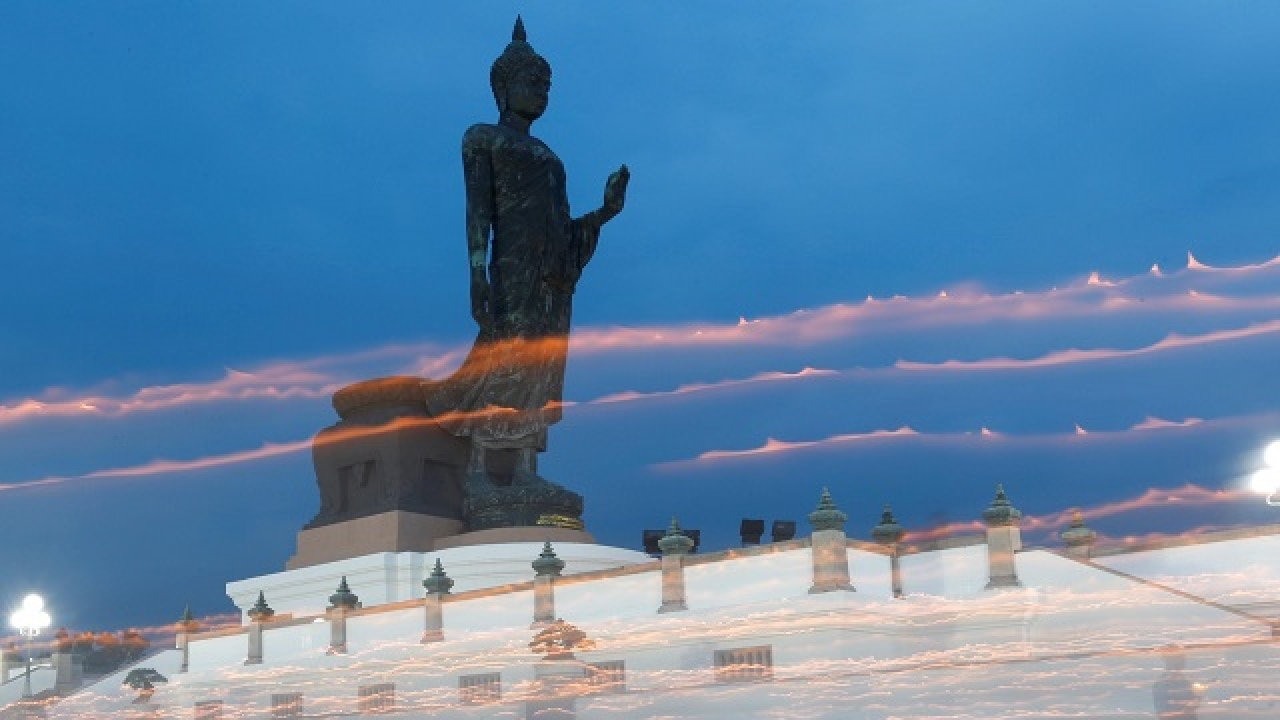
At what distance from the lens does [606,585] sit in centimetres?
2641

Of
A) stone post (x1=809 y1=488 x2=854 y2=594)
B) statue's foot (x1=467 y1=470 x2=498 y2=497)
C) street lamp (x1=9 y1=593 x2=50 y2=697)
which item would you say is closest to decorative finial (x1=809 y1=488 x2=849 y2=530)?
stone post (x1=809 y1=488 x2=854 y2=594)

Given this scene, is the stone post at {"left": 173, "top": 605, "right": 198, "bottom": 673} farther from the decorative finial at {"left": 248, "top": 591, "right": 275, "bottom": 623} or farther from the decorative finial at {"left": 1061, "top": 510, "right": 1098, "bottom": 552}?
the decorative finial at {"left": 1061, "top": 510, "right": 1098, "bottom": 552}

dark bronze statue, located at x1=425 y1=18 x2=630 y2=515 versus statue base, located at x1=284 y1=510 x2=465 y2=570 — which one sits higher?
dark bronze statue, located at x1=425 y1=18 x2=630 y2=515

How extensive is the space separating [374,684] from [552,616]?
4279 mm

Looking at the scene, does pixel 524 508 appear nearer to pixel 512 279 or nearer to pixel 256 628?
pixel 512 279

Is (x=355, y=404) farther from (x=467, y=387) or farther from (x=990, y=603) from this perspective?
(x=990, y=603)

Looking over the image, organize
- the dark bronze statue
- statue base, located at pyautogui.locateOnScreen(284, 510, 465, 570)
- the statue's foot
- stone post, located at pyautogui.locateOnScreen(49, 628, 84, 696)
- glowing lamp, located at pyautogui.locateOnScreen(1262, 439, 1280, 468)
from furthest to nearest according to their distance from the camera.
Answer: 1. stone post, located at pyautogui.locateOnScreen(49, 628, 84, 696)
2. the dark bronze statue
3. the statue's foot
4. statue base, located at pyautogui.locateOnScreen(284, 510, 465, 570)
5. glowing lamp, located at pyautogui.locateOnScreen(1262, 439, 1280, 468)

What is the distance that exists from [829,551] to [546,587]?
6.17 meters

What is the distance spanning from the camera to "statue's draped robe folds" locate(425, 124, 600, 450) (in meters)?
34.1

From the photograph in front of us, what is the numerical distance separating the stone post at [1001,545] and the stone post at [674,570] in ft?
16.9

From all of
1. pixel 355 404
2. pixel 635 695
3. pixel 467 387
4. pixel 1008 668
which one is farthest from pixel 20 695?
pixel 1008 668

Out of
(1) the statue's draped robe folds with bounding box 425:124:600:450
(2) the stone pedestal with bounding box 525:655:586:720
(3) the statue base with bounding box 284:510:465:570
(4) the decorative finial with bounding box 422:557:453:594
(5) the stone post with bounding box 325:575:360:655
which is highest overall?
(1) the statue's draped robe folds with bounding box 425:124:600:450

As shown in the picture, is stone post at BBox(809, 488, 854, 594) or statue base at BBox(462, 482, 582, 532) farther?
statue base at BBox(462, 482, 582, 532)

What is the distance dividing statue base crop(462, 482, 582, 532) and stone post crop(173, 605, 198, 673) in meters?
6.98
